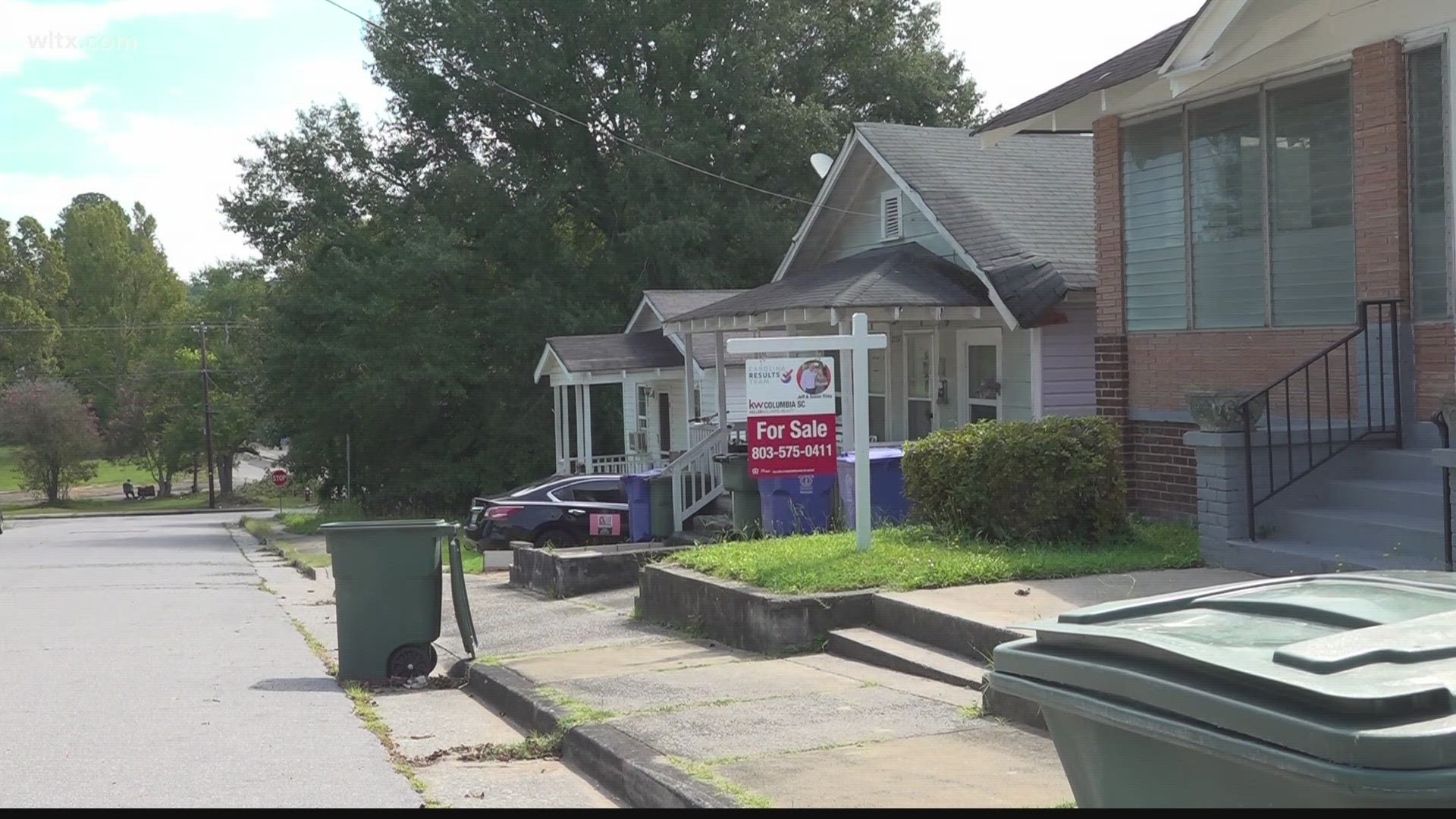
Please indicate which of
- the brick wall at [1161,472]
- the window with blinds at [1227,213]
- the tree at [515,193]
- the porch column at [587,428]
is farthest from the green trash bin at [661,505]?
the tree at [515,193]

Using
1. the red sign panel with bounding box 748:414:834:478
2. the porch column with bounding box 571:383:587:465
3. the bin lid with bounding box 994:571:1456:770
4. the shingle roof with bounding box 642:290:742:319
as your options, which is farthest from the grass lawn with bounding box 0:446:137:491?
the bin lid with bounding box 994:571:1456:770

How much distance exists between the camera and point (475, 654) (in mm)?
11180

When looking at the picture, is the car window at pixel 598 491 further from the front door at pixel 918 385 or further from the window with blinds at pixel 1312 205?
the window with blinds at pixel 1312 205

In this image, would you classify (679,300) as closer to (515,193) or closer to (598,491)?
(598,491)

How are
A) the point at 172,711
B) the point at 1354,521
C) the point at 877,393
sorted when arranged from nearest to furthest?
the point at 1354,521, the point at 172,711, the point at 877,393

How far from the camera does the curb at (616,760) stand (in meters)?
6.01

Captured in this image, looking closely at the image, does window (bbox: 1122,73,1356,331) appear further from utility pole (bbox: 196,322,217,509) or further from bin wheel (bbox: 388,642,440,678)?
utility pole (bbox: 196,322,217,509)

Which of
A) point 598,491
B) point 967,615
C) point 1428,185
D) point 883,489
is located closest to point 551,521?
point 598,491

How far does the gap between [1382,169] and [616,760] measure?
709 centimetres

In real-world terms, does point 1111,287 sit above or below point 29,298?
below

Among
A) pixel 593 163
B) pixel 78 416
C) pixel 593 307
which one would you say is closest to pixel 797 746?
pixel 593 307

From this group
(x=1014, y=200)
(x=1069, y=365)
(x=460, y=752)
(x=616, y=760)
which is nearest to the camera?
(x=616, y=760)

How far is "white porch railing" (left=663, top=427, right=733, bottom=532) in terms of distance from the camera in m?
19.8

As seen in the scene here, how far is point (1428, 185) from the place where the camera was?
9906 millimetres
